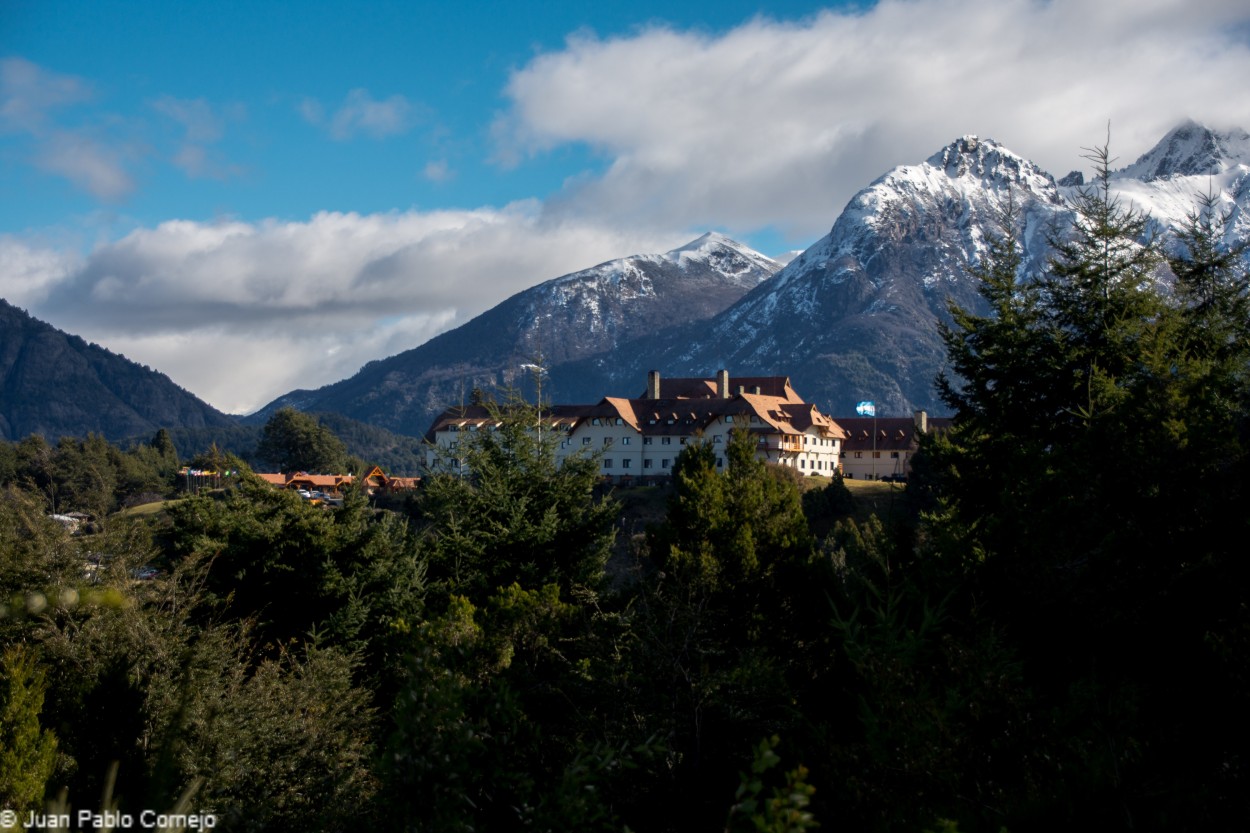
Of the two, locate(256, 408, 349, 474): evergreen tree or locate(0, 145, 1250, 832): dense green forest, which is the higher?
locate(256, 408, 349, 474): evergreen tree

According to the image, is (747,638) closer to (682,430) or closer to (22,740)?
(22,740)

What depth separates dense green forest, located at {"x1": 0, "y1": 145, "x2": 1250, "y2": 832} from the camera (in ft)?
25.2

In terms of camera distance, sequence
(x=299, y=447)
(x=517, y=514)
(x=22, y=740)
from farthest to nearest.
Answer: (x=299, y=447) → (x=517, y=514) → (x=22, y=740)

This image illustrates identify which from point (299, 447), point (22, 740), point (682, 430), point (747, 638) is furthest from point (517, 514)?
point (299, 447)

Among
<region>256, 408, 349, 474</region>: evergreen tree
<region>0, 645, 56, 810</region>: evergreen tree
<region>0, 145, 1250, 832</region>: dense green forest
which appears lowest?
<region>0, 645, 56, 810</region>: evergreen tree

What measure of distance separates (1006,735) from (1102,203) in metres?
15.4

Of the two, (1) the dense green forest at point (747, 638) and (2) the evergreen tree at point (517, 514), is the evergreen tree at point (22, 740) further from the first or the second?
(2) the evergreen tree at point (517, 514)

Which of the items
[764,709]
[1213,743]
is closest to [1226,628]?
[1213,743]

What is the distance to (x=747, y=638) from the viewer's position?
15219 mm

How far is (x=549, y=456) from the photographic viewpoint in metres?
23.6

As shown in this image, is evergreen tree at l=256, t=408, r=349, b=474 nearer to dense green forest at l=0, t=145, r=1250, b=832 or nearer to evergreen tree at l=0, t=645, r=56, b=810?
dense green forest at l=0, t=145, r=1250, b=832

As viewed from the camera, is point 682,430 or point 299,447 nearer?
point 682,430

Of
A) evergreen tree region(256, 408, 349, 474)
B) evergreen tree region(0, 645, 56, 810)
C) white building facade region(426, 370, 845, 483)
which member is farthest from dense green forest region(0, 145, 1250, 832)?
evergreen tree region(256, 408, 349, 474)

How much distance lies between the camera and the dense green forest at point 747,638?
7680mm
